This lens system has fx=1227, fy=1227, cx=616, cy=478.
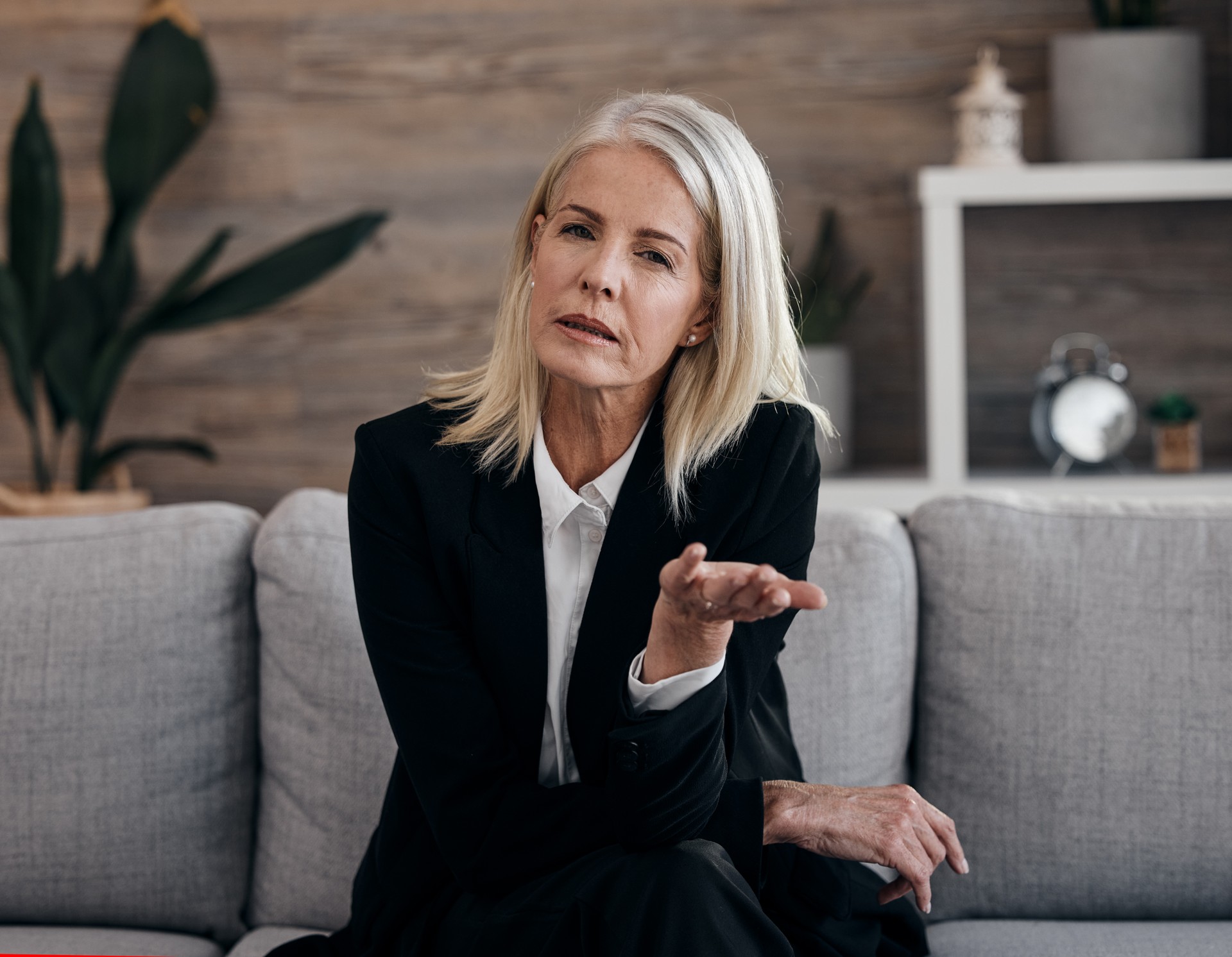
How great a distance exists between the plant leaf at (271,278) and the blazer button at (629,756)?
1.64 meters

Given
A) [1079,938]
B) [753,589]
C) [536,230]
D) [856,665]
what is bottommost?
[1079,938]

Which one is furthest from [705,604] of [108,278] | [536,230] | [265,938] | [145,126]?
[145,126]

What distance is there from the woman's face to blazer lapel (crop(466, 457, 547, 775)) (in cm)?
16

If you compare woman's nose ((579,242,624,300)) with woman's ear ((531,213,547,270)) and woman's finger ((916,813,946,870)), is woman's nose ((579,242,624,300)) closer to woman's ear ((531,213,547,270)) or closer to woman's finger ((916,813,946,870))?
woman's ear ((531,213,547,270))

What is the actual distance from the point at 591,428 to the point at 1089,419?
4.84ft

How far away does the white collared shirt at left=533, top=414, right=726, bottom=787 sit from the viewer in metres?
1.22

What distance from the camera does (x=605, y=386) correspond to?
47.3 inches

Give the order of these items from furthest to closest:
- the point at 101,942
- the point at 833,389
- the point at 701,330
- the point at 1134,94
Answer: the point at 833,389, the point at 1134,94, the point at 101,942, the point at 701,330

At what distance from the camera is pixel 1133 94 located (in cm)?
232

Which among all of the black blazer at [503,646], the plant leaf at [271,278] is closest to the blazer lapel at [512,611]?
the black blazer at [503,646]

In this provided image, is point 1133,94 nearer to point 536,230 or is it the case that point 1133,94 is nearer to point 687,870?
point 536,230

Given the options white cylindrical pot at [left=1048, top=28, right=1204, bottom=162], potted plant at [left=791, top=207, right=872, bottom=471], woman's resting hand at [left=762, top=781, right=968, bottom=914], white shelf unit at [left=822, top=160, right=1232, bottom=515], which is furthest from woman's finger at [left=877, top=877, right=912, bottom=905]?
white cylindrical pot at [left=1048, top=28, right=1204, bottom=162]

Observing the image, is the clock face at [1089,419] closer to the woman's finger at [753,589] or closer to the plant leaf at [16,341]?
the woman's finger at [753,589]

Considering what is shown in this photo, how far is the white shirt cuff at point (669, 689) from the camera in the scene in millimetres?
1067
